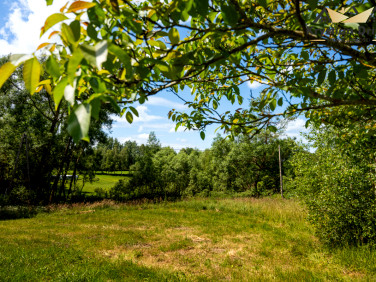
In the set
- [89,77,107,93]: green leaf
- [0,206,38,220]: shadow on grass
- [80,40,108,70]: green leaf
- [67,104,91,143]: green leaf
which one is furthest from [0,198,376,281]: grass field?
[80,40,108,70]: green leaf

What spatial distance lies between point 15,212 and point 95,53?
14.5m

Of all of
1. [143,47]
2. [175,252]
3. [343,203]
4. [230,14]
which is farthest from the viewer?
[175,252]

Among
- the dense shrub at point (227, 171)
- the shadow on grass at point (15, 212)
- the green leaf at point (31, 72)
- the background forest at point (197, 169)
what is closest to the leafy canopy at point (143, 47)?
the green leaf at point (31, 72)

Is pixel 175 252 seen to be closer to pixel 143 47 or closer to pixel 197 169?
pixel 143 47

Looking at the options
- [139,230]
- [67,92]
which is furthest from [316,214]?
[67,92]

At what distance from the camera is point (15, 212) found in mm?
11523

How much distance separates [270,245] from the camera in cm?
671

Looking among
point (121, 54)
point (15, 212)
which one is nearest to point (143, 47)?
point (121, 54)

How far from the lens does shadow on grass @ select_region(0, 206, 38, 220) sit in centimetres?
1119

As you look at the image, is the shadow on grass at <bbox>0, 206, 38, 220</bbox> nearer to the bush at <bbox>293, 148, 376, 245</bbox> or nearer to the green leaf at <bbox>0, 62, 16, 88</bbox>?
the bush at <bbox>293, 148, 376, 245</bbox>

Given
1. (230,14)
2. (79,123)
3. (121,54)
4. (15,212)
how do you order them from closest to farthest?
(79,123), (121,54), (230,14), (15,212)

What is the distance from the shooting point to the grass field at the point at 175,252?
4578 mm

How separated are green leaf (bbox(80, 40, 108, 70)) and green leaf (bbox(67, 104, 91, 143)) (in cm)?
12

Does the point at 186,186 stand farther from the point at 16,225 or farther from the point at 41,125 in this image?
the point at 16,225
